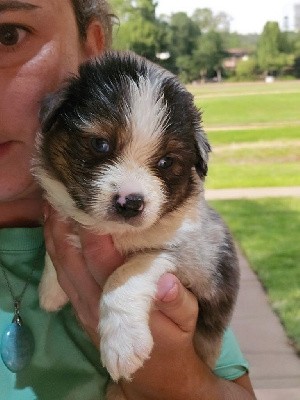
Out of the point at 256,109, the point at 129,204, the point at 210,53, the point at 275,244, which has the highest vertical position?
the point at 129,204

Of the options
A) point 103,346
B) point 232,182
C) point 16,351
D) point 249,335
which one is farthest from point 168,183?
point 232,182

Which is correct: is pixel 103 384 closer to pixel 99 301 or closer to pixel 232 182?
pixel 99 301

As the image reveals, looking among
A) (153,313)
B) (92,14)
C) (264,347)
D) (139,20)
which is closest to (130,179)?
(153,313)

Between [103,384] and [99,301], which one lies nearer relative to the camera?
[99,301]

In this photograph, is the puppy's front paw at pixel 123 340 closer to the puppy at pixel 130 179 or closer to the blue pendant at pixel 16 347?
the puppy at pixel 130 179

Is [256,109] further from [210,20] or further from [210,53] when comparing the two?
[210,53]

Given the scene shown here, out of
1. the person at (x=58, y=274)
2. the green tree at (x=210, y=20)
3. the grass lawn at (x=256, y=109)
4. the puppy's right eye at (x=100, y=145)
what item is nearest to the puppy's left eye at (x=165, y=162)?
the puppy's right eye at (x=100, y=145)
